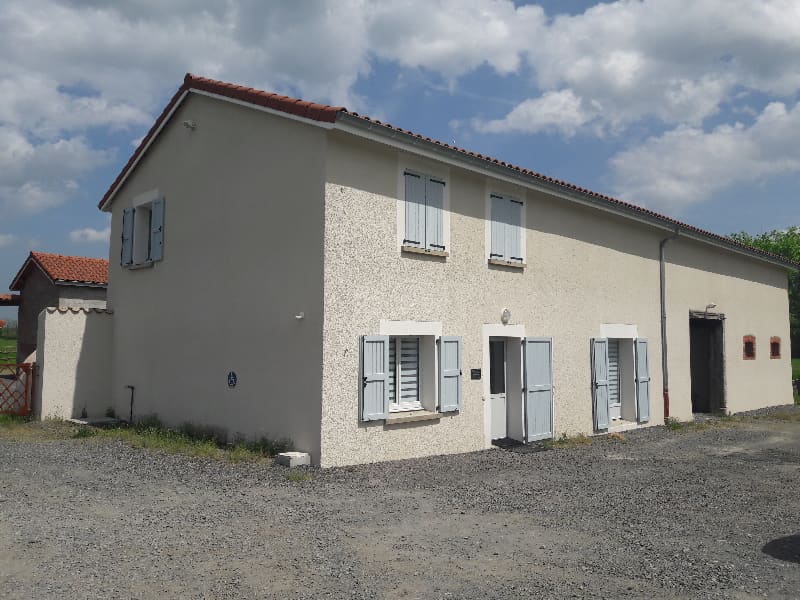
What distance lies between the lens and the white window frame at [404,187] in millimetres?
8953

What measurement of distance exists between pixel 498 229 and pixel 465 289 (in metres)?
1.24

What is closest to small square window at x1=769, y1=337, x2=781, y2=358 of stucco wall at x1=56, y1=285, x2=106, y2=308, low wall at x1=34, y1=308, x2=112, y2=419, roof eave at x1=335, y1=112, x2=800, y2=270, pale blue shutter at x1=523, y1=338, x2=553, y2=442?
roof eave at x1=335, y1=112, x2=800, y2=270

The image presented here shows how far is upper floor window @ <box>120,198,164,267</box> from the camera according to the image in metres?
11.3

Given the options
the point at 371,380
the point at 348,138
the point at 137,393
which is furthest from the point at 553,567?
the point at 137,393

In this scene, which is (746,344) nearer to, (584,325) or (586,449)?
(584,325)

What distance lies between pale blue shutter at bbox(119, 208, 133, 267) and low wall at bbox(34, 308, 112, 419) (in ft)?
3.58

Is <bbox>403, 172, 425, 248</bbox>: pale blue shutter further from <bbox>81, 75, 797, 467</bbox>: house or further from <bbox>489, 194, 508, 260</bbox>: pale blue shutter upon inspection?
<bbox>489, 194, 508, 260</bbox>: pale blue shutter

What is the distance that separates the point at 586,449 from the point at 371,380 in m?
3.96

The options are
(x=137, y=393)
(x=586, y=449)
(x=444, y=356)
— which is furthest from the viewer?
(x=137, y=393)

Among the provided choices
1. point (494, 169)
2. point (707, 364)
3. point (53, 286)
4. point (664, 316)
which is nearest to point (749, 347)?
point (707, 364)

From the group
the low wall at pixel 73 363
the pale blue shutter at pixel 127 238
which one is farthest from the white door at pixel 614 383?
the low wall at pixel 73 363

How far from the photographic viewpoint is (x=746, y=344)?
1702 centimetres

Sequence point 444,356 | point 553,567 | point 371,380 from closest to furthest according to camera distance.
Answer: point 553,567 < point 371,380 < point 444,356

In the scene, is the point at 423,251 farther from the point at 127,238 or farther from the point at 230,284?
the point at 127,238
